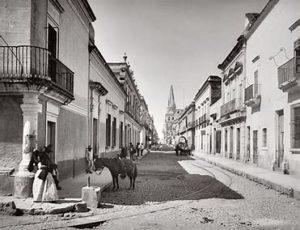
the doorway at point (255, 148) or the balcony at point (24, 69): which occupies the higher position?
the balcony at point (24, 69)

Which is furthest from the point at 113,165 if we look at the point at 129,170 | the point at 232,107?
the point at 232,107

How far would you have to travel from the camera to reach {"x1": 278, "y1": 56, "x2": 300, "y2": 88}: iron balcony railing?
43.1ft

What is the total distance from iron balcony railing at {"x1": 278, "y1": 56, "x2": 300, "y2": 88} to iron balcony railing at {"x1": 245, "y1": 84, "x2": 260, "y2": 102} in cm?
403

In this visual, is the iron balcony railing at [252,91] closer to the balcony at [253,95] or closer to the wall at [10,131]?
the balcony at [253,95]

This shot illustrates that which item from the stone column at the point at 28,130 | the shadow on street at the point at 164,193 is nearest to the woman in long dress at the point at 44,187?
the stone column at the point at 28,130

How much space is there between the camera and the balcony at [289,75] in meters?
13.0

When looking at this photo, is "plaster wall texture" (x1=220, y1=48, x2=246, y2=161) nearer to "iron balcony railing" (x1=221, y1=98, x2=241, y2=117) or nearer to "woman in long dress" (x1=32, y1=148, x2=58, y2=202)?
"iron balcony railing" (x1=221, y1=98, x2=241, y2=117)

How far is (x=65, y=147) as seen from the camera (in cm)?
1155

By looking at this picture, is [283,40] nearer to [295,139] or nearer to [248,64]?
[295,139]

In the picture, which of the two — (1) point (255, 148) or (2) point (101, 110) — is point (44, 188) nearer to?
(2) point (101, 110)

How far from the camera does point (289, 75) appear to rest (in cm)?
1370

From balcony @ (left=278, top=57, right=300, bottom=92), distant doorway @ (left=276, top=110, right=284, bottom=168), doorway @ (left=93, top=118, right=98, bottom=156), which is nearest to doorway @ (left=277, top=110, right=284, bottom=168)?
distant doorway @ (left=276, top=110, right=284, bottom=168)

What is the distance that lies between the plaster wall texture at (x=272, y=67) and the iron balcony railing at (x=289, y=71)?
47cm

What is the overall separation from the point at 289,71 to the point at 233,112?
1051 cm
